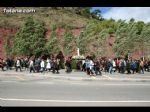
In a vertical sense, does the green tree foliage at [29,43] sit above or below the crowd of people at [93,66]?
above

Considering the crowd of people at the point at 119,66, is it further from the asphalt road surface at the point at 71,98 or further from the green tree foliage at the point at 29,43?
the green tree foliage at the point at 29,43

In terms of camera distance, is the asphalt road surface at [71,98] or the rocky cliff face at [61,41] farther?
the rocky cliff face at [61,41]

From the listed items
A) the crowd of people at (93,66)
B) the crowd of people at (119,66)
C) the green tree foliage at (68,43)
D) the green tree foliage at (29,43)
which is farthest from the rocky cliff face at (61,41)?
the crowd of people at (93,66)

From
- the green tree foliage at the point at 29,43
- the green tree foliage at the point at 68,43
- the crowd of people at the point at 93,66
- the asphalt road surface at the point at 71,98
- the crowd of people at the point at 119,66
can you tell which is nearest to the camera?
the asphalt road surface at the point at 71,98

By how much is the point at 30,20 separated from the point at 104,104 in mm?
37461

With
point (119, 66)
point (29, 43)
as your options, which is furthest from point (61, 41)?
point (119, 66)

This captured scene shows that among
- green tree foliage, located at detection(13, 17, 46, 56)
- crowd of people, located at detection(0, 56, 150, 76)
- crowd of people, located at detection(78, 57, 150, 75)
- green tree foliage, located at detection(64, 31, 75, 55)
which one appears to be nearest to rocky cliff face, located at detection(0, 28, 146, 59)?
green tree foliage, located at detection(64, 31, 75, 55)

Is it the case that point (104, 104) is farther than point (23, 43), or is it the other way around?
point (23, 43)

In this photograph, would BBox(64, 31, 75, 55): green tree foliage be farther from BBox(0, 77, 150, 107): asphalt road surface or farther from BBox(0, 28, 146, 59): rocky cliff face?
BBox(0, 77, 150, 107): asphalt road surface

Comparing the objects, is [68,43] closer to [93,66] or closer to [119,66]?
[119,66]

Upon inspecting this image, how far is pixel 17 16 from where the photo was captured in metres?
63.6

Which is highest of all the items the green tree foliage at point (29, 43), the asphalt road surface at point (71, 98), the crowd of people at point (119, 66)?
the green tree foliage at point (29, 43)
